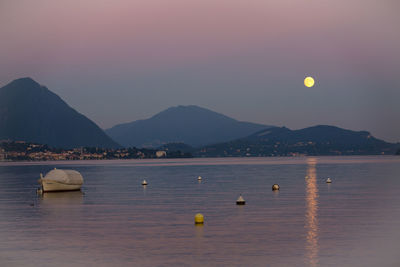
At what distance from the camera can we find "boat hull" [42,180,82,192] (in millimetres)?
89875

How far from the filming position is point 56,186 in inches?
3605

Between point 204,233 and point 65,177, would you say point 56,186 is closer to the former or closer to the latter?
point 65,177

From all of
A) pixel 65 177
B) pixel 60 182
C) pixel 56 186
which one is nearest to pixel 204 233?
pixel 56 186

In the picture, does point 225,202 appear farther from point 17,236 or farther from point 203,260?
point 203,260

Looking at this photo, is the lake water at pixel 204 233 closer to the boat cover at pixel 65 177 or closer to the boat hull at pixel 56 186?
the boat hull at pixel 56 186

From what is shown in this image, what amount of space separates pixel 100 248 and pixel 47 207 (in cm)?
3112

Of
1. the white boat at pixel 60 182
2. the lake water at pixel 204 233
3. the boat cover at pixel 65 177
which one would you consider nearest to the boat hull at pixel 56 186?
the white boat at pixel 60 182

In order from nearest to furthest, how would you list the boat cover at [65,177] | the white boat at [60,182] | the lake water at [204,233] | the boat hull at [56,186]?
the lake water at [204,233], the boat hull at [56,186], the white boat at [60,182], the boat cover at [65,177]

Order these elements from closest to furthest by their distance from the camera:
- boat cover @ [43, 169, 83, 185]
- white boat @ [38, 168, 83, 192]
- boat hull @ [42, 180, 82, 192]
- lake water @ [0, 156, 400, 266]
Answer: lake water @ [0, 156, 400, 266] → boat hull @ [42, 180, 82, 192] → white boat @ [38, 168, 83, 192] → boat cover @ [43, 169, 83, 185]

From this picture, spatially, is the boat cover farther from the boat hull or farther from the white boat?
the boat hull

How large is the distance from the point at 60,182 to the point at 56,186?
3.08 ft

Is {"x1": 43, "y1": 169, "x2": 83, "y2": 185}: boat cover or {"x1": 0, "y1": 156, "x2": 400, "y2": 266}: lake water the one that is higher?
{"x1": 43, "y1": 169, "x2": 83, "y2": 185}: boat cover

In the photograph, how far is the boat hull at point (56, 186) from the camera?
89.9 m

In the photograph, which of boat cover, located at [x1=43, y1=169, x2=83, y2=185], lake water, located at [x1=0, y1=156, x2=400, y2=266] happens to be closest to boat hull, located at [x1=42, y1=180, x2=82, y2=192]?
boat cover, located at [x1=43, y1=169, x2=83, y2=185]
